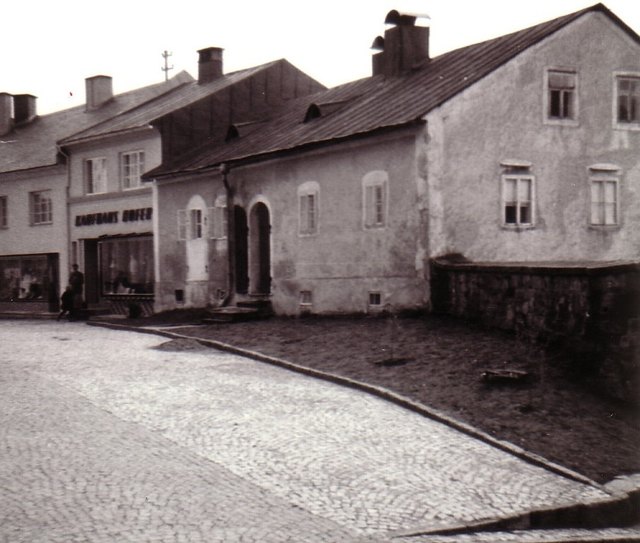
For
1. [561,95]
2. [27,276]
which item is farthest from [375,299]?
[27,276]

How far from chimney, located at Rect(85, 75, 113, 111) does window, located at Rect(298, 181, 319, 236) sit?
57.8 feet

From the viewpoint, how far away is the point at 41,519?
719 cm

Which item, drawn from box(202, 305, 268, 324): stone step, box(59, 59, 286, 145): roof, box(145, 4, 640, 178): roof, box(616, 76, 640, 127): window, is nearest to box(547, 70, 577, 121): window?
box(145, 4, 640, 178): roof

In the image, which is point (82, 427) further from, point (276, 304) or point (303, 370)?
point (276, 304)

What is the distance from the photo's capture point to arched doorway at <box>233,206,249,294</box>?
83.6 ft

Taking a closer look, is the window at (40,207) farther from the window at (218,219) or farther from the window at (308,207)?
the window at (308,207)

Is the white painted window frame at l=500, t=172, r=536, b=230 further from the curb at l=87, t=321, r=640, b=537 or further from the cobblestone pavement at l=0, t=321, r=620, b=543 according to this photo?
the curb at l=87, t=321, r=640, b=537

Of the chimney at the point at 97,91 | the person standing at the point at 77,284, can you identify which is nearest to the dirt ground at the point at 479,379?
the person standing at the point at 77,284

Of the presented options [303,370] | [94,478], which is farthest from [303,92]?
[94,478]

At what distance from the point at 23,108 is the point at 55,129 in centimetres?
471

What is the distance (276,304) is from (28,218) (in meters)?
15.2

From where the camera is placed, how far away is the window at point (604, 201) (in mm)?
20859

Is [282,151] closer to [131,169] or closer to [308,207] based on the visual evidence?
[308,207]

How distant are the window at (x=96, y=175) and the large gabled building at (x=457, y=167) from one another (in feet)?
30.8
